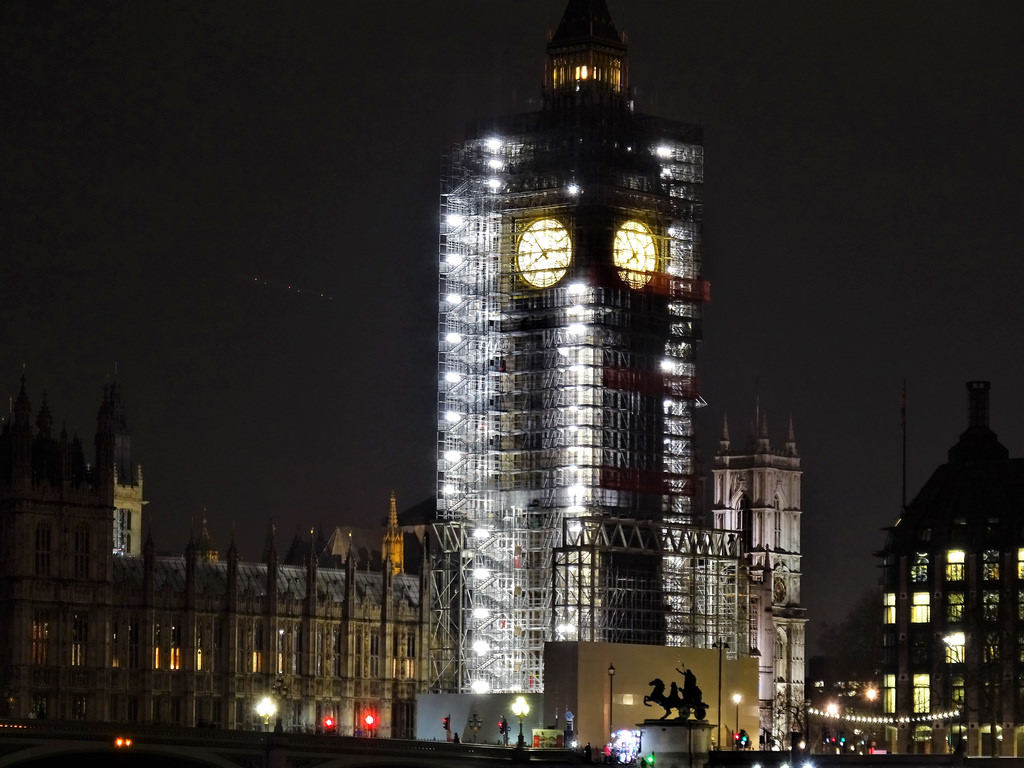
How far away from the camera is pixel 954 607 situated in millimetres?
189625

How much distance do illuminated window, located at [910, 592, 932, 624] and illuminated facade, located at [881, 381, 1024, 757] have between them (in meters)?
0.07

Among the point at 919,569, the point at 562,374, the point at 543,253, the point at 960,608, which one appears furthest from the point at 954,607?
the point at 543,253

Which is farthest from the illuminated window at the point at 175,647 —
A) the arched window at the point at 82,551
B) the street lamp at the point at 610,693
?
the street lamp at the point at 610,693

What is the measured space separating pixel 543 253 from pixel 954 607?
169 feet

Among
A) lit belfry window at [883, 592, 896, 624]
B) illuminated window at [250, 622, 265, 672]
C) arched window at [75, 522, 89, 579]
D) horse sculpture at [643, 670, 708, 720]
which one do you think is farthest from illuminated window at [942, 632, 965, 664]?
arched window at [75, 522, 89, 579]

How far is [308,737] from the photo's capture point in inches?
4712

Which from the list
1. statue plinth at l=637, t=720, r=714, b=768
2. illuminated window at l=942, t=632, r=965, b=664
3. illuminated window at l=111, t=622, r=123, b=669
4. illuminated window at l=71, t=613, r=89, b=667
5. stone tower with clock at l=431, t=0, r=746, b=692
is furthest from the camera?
illuminated window at l=942, t=632, r=965, b=664

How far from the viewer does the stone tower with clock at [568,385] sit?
15100 centimetres

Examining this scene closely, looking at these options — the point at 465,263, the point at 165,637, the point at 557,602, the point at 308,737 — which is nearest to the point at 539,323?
the point at 465,263

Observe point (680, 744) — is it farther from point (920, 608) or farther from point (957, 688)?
point (920, 608)

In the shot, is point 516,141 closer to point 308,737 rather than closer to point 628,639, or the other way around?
point 628,639

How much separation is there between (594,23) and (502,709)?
39.6 m

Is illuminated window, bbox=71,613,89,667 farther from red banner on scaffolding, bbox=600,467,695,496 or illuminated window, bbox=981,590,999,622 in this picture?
illuminated window, bbox=981,590,999,622

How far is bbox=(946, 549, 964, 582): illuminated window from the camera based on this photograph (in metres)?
190
